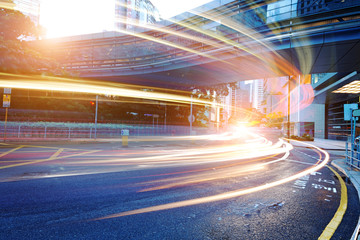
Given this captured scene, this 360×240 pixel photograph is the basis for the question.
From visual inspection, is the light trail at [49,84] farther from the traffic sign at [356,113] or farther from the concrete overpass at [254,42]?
the traffic sign at [356,113]

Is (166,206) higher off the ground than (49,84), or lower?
lower

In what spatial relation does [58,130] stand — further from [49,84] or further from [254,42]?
[254,42]

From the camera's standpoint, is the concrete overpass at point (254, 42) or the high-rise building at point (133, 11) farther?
the high-rise building at point (133, 11)

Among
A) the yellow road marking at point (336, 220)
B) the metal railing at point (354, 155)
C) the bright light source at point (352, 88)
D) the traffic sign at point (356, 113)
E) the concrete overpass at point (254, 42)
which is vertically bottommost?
the yellow road marking at point (336, 220)

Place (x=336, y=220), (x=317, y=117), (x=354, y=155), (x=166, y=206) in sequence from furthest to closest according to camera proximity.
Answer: (x=317, y=117)
(x=354, y=155)
(x=166, y=206)
(x=336, y=220)

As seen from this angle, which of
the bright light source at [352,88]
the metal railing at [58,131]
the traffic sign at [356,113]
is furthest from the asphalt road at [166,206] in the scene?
the bright light source at [352,88]

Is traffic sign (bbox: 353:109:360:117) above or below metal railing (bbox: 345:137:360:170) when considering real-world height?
above

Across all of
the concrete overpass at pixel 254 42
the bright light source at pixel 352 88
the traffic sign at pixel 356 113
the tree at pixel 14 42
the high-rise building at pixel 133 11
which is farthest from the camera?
the high-rise building at pixel 133 11

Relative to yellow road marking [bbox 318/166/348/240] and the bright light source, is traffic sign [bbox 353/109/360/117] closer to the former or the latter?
yellow road marking [bbox 318/166/348/240]

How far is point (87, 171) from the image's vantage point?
648 cm

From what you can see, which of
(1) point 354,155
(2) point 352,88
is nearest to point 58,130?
(1) point 354,155

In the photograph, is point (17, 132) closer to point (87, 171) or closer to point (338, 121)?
point (87, 171)

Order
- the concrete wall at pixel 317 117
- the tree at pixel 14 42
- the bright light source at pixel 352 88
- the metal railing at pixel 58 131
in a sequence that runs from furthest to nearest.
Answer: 1. the concrete wall at pixel 317 117
2. the bright light source at pixel 352 88
3. the tree at pixel 14 42
4. the metal railing at pixel 58 131

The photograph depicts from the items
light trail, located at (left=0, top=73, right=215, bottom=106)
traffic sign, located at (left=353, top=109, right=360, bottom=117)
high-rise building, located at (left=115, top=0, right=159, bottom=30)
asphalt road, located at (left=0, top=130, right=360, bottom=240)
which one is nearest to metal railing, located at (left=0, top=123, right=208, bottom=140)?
light trail, located at (left=0, top=73, right=215, bottom=106)
